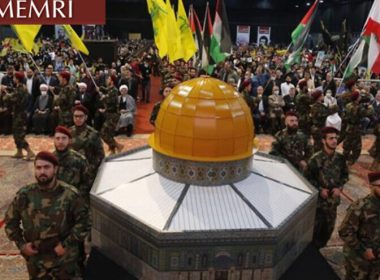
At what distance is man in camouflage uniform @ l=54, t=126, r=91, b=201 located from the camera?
4.98 meters

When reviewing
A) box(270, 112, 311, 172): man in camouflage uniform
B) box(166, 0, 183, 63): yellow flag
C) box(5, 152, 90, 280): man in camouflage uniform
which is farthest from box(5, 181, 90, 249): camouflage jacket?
box(166, 0, 183, 63): yellow flag

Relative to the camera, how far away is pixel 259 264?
14.0 ft

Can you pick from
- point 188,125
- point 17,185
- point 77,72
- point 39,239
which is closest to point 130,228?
point 39,239

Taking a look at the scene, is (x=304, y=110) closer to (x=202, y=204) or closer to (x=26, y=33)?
(x=202, y=204)

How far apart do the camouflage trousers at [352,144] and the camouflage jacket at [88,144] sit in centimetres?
567

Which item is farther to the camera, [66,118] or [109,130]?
[109,130]

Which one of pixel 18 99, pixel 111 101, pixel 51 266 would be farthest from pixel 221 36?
pixel 51 266

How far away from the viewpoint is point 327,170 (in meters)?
5.37

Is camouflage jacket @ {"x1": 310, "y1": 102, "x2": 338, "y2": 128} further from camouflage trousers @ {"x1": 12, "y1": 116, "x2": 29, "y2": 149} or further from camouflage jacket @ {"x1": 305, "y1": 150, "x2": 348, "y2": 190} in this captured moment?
camouflage trousers @ {"x1": 12, "y1": 116, "x2": 29, "y2": 149}

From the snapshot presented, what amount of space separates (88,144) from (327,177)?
3399 mm

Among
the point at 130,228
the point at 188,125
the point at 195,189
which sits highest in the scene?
the point at 188,125

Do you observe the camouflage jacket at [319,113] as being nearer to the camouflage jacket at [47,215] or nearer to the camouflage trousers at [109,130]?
the camouflage trousers at [109,130]

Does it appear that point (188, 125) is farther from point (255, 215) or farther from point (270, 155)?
point (270, 155)

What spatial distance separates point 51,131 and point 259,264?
8.63m
